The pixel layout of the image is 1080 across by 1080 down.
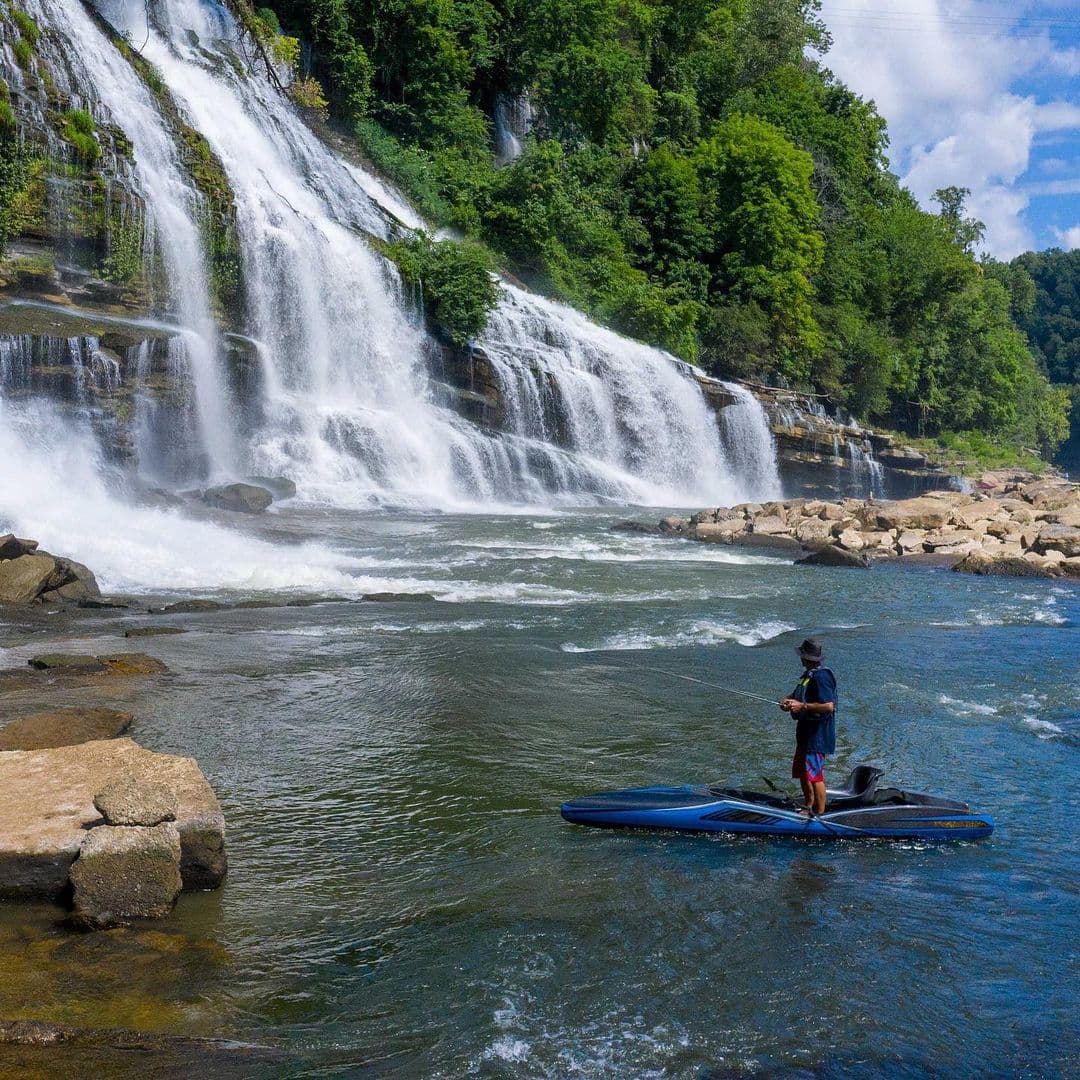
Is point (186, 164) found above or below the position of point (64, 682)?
above

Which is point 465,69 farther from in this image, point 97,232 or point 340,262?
point 97,232

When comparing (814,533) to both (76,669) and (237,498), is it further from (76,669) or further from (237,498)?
(76,669)

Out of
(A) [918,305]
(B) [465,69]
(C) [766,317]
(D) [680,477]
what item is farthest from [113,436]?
(A) [918,305]

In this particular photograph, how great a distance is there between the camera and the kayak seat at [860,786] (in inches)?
283

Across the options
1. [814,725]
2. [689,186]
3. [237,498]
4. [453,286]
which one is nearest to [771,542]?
[237,498]

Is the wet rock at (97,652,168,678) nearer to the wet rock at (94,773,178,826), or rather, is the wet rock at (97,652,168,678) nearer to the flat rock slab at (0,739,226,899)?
the flat rock slab at (0,739,226,899)

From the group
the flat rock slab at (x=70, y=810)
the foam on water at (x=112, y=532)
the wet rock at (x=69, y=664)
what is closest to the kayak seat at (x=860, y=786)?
the flat rock slab at (x=70, y=810)

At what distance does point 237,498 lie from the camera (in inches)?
772

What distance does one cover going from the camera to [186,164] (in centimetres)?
2353

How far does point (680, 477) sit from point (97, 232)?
611 inches

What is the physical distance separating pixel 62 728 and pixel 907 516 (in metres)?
17.9

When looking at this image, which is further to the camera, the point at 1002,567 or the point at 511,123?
the point at 511,123

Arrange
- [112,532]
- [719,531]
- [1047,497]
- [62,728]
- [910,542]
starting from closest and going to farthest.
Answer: [62,728] < [112,532] < [910,542] < [719,531] < [1047,497]

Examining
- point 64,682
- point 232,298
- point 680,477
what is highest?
point 232,298
